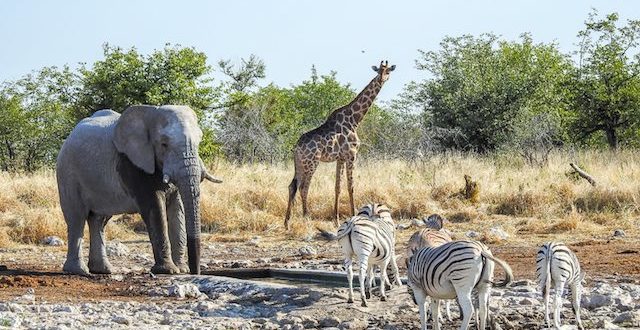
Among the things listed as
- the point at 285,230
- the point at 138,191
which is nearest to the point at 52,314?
the point at 138,191

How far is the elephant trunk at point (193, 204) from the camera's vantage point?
13.1m

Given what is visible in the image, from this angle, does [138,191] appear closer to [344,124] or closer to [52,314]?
[52,314]

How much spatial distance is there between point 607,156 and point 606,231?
8.90m

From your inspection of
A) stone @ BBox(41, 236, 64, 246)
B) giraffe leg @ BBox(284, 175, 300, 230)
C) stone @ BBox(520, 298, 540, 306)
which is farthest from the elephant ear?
giraffe leg @ BBox(284, 175, 300, 230)

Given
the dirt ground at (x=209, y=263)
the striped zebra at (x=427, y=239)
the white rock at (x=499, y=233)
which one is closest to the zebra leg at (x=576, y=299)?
the striped zebra at (x=427, y=239)

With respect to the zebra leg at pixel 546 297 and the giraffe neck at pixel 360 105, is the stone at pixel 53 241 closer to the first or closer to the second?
the giraffe neck at pixel 360 105

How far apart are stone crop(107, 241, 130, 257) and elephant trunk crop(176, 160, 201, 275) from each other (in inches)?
149

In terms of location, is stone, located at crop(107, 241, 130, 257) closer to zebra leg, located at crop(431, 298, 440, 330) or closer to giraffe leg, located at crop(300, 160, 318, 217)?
giraffe leg, located at crop(300, 160, 318, 217)

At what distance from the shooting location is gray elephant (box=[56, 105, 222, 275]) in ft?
43.4

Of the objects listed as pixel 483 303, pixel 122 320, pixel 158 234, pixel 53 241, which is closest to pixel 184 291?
pixel 122 320

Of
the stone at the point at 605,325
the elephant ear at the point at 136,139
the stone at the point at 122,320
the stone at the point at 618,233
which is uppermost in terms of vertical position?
the elephant ear at the point at 136,139

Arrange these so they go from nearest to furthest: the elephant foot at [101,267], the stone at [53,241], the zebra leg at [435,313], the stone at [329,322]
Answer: the zebra leg at [435,313] → the stone at [329,322] → the elephant foot at [101,267] → the stone at [53,241]

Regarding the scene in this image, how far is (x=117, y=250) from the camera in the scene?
1681cm

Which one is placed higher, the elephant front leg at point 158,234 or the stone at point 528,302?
the elephant front leg at point 158,234
